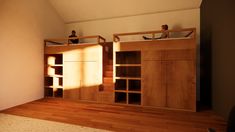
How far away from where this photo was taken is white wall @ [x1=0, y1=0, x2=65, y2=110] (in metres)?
2.94

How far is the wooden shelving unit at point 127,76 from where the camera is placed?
3524 mm

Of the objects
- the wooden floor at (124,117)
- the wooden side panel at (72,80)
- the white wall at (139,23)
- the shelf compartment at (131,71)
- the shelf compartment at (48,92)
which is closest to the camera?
the wooden floor at (124,117)

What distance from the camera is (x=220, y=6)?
8.39 feet

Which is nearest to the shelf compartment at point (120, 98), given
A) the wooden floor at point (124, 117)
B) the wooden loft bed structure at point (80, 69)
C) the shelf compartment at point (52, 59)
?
the wooden floor at point (124, 117)

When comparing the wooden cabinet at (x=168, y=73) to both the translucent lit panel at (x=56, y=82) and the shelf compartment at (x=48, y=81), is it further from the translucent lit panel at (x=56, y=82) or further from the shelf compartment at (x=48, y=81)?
the shelf compartment at (x=48, y=81)

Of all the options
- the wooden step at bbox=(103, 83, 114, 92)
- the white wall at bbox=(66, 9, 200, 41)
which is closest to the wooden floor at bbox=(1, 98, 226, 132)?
the wooden step at bbox=(103, 83, 114, 92)

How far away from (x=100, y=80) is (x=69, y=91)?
98 centimetres

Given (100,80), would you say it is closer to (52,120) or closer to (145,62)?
(145,62)

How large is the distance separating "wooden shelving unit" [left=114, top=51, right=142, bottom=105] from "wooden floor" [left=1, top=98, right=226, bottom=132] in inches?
17.8

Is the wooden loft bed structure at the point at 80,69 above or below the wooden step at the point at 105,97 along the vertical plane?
→ above

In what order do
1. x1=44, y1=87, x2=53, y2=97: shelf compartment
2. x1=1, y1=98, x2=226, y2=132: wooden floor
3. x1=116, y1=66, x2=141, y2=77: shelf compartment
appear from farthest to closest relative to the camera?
x1=44, y1=87, x2=53, y2=97: shelf compartment
x1=116, y1=66, x2=141, y2=77: shelf compartment
x1=1, y1=98, x2=226, y2=132: wooden floor

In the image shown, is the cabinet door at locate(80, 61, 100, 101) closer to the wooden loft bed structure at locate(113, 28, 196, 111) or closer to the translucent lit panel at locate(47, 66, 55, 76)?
the wooden loft bed structure at locate(113, 28, 196, 111)

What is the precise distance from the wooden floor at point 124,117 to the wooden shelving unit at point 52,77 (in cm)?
77


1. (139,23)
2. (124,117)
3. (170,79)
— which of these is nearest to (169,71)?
(170,79)
